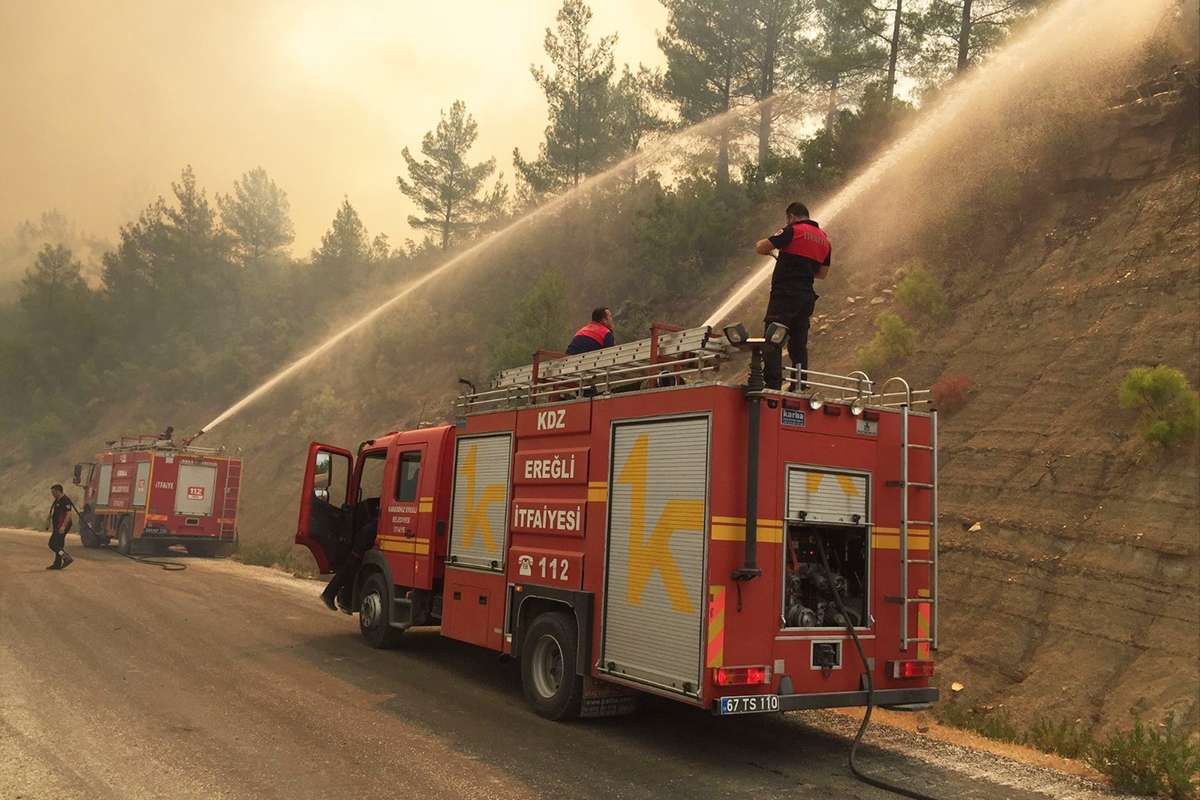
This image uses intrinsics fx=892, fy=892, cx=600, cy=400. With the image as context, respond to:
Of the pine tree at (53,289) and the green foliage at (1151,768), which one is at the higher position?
the pine tree at (53,289)

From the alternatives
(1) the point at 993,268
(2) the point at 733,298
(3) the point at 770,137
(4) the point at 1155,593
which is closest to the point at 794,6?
(3) the point at 770,137

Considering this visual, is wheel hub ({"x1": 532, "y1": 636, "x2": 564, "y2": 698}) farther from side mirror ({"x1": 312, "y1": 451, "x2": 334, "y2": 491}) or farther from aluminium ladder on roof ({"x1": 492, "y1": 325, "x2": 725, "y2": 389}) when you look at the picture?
side mirror ({"x1": 312, "y1": 451, "x2": 334, "y2": 491})

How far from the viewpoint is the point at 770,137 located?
3709 centimetres

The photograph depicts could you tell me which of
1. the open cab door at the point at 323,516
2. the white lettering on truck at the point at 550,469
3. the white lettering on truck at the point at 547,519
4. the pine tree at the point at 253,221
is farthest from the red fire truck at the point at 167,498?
the pine tree at the point at 253,221

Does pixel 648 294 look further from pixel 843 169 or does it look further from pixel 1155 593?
pixel 1155 593

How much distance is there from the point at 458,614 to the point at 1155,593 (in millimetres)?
7817

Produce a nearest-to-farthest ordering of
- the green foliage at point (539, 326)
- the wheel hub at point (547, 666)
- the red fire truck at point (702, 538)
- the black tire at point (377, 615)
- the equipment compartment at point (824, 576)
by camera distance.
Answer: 1. the red fire truck at point (702, 538)
2. the equipment compartment at point (824, 576)
3. the wheel hub at point (547, 666)
4. the black tire at point (377, 615)
5. the green foliage at point (539, 326)

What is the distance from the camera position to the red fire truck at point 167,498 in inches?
898

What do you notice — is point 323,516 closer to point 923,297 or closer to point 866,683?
point 866,683

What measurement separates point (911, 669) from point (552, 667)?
9.84 ft

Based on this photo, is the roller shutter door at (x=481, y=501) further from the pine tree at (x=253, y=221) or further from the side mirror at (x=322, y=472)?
the pine tree at (x=253, y=221)

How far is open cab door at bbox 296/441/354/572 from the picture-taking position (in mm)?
11359

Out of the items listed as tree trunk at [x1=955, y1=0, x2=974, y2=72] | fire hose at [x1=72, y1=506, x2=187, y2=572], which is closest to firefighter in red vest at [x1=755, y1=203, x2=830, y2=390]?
fire hose at [x1=72, y1=506, x2=187, y2=572]

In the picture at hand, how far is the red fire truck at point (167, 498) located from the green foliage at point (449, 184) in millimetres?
25814
